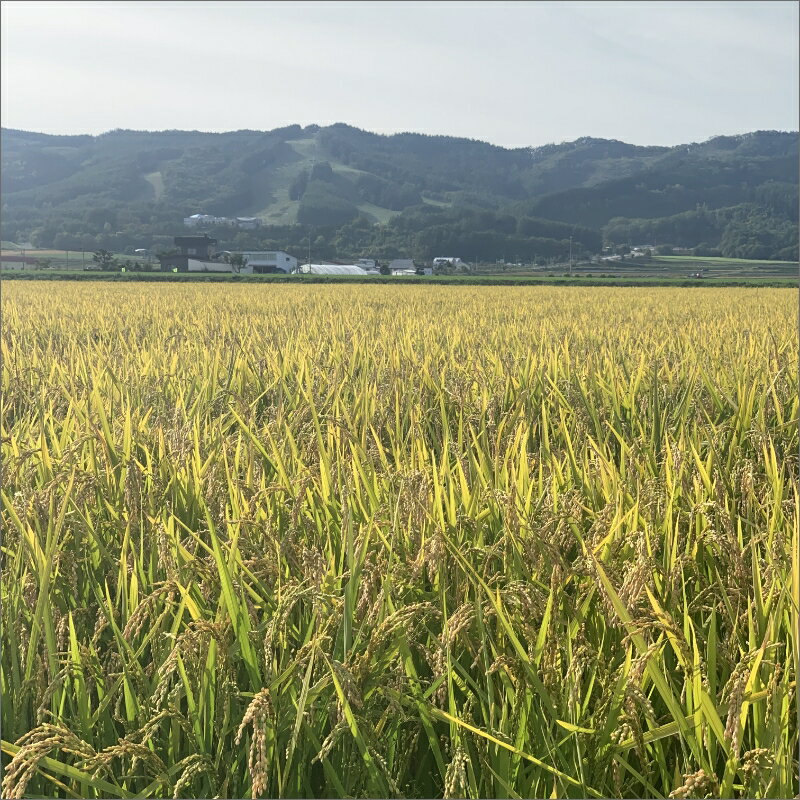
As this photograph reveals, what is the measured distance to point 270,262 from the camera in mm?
89625

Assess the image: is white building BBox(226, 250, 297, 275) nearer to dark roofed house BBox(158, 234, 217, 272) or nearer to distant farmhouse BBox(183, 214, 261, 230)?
dark roofed house BBox(158, 234, 217, 272)

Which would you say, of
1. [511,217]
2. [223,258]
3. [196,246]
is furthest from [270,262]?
[511,217]

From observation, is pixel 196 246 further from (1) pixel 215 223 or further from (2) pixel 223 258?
(1) pixel 215 223

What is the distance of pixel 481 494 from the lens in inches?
78.4

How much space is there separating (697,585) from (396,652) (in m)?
0.78

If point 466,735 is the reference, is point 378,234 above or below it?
above

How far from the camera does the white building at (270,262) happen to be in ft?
289

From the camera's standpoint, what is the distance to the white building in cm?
8794

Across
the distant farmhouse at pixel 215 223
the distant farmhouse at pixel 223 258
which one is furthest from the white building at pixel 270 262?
the distant farmhouse at pixel 215 223

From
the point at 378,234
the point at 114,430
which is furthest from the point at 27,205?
the point at 114,430

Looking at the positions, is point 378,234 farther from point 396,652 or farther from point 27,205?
point 396,652

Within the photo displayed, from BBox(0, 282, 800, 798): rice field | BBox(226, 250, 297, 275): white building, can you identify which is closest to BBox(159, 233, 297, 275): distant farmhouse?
BBox(226, 250, 297, 275): white building

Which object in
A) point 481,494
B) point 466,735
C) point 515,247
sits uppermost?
point 515,247

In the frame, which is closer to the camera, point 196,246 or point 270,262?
point 270,262
